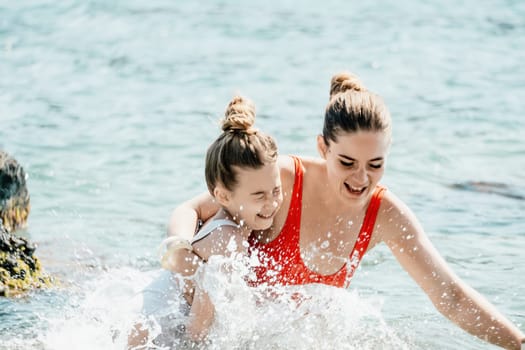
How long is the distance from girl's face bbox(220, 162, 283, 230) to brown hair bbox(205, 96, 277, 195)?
1.2 inches

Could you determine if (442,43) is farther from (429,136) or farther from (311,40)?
(429,136)

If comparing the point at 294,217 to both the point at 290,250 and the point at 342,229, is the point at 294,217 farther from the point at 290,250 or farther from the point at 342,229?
the point at 342,229

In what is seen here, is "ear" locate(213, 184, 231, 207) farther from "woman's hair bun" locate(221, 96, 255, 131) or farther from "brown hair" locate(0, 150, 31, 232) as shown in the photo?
"brown hair" locate(0, 150, 31, 232)

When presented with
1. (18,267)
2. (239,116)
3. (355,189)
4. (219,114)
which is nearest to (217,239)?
(239,116)

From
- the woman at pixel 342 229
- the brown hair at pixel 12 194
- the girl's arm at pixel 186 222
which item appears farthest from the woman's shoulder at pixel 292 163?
the brown hair at pixel 12 194

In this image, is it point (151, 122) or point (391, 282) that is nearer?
point (391, 282)

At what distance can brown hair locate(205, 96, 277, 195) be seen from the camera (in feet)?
13.6

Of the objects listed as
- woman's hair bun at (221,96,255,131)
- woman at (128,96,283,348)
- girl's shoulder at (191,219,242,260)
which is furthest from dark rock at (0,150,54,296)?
woman's hair bun at (221,96,255,131)

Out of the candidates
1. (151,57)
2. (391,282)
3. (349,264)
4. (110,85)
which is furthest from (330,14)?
(349,264)

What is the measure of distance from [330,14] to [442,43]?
8.83 ft

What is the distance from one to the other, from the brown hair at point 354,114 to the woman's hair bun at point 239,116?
36cm

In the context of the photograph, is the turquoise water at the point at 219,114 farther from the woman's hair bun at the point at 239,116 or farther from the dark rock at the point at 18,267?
the woman's hair bun at the point at 239,116

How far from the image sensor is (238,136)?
4.19 metres

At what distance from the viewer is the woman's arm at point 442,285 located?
4363mm
